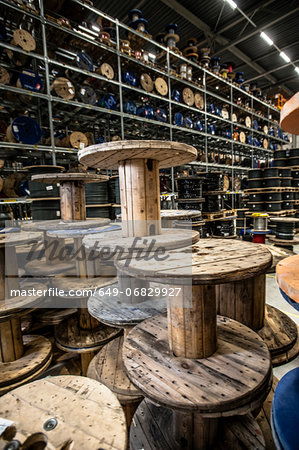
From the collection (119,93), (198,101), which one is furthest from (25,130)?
(198,101)

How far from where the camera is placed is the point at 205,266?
3.76 ft

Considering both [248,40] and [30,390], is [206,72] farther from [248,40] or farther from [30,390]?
[30,390]

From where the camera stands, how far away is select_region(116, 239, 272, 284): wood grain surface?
3.42ft

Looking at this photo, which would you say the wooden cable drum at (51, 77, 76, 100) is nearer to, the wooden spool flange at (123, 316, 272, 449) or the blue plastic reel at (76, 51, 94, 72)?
the blue plastic reel at (76, 51, 94, 72)

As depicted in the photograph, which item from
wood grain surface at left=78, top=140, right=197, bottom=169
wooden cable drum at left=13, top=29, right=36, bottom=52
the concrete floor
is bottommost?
the concrete floor

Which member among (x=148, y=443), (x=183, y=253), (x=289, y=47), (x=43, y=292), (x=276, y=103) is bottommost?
(x=148, y=443)

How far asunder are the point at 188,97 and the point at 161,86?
1.48m

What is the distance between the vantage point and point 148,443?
1498 millimetres

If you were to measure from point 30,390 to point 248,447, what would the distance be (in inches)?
53.0

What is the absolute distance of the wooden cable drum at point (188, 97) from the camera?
8.34 m

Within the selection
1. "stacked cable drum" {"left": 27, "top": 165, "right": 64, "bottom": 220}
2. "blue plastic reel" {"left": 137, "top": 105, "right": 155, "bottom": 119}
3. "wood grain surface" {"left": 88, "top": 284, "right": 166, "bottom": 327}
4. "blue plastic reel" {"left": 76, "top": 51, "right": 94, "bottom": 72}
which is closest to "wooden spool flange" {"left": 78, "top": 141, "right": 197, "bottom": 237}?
"wood grain surface" {"left": 88, "top": 284, "right": 166, "bottom": 327}

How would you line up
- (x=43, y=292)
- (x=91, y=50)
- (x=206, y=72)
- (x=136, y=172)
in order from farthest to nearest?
(x=206, y=72), (x=91, y=50), (x=43, y=292), (x=136, y=172)

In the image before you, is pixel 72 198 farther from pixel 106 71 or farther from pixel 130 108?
pixel 130 108

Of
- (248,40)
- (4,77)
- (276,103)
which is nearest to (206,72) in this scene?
(248,40)
